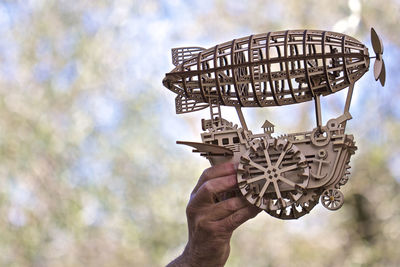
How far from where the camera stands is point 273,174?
133 inches

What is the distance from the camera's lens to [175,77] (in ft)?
12.0

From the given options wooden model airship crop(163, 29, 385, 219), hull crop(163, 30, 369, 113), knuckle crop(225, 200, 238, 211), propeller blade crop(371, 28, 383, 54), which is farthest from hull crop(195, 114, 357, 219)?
propeller blade crop(371, 28, 383, 54)

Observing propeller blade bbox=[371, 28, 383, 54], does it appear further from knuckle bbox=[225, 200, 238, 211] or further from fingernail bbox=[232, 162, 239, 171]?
knuckle bbox=[225, 200, 238, 211]

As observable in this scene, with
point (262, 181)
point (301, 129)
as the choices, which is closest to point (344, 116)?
point (262, 181)

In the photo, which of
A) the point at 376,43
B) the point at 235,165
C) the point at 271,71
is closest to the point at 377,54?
the point at 376,43

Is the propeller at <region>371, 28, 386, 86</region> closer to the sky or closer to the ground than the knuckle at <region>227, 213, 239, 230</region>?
closer to the sky

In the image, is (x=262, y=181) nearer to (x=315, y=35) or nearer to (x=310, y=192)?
(x=310, y=192)

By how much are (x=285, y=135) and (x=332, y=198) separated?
45cm

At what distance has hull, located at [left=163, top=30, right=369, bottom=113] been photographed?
3.41 m

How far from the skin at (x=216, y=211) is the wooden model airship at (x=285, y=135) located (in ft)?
0.28

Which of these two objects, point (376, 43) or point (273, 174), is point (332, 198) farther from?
point (376, 43)

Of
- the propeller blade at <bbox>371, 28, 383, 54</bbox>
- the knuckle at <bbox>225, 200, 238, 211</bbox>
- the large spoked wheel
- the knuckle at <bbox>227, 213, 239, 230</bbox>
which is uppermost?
the propeller blade at <bbox>371, 28, 383, 54</bbox>

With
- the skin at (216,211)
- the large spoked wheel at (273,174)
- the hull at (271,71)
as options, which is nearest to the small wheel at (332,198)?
the large spoked wheel at (273,174)

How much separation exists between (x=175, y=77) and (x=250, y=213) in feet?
3.03
